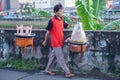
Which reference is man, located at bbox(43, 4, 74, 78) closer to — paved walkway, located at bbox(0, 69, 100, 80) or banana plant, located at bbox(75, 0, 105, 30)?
paved walkway, located at bbox(0, 69, 100, 80)

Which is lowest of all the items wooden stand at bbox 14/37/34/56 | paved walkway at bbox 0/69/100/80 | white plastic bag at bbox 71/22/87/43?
paved walkway at bbox 0/69/100/80

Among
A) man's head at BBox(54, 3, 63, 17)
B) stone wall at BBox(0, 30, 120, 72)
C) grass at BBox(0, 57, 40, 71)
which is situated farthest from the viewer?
grass at BBox(0, 57, 40, 71)

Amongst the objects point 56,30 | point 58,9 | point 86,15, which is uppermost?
point 58,9

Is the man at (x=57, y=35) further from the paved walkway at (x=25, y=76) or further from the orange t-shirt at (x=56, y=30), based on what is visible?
the paved walkway at (x=25, y=76)

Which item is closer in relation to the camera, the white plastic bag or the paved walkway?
the white plastic bag

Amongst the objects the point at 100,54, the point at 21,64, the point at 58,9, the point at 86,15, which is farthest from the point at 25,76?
the point at 86,15

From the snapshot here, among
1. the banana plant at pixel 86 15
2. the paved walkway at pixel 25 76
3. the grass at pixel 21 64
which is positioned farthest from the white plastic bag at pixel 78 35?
the banana plant at pixel 86 15

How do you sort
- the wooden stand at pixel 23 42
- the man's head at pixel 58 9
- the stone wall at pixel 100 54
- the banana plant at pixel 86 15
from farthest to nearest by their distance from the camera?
the banana plant at pixel 86 15 → the wooden stand at pixel 23 42 → the stone wall at pixel 100 54 → the man's head at pixel 58 9

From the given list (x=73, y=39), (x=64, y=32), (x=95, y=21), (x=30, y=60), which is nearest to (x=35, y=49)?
(x=30, y=60)

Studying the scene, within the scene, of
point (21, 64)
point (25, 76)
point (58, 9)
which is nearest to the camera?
point (58, 9)

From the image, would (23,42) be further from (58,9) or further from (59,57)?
(58,9)

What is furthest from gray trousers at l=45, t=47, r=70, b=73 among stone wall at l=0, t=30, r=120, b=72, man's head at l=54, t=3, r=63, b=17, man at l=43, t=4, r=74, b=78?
man's head at l=54, t=3, r=63, b=17

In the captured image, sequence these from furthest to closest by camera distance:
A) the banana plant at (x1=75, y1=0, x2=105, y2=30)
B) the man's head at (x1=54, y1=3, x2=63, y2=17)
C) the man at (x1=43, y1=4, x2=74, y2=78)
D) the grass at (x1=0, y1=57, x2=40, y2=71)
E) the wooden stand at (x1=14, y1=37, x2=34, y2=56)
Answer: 1. the banana plant at (x1=75, y1=0, x2=105, y2=30)
2. the grass at (x1=0, y1=57, x2=40, y2=71)
3. the wooden stand at (x1=14, y1=37, x2=34, y2=56)
4. the man at (x1=43, y1=4, x2=74, y2=78)
5. the man's head at (x1=54, y1=3, x2=63, y2=17)

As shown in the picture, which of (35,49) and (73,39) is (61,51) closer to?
(73,39)
